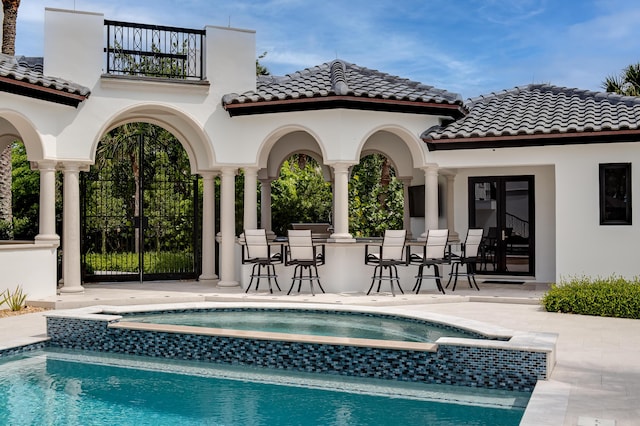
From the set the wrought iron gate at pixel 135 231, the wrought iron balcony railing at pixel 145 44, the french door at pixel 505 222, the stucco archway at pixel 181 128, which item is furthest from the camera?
the wrought iron gate at pixel 135 231

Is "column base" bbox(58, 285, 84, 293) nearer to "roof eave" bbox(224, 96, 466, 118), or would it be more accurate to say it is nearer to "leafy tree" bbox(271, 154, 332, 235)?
"roof eave" bbox(224, 96, 466, 118)

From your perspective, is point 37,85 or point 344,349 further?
point 37,85

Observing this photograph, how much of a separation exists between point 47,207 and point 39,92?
8.03 ft

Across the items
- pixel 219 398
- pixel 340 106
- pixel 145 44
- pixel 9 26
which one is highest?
pixel 9 26

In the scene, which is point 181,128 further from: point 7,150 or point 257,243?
point 7,150

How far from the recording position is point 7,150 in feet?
65.5

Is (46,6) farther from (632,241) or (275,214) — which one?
(632,241)

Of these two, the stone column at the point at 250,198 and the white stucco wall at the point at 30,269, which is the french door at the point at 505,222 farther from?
the white stucco wall at the point at 30,269

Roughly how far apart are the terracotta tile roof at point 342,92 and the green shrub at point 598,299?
5.62 metres

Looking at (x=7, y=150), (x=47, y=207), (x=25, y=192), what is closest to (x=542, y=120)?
(x=47, y=207)

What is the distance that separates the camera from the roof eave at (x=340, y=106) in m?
15.1

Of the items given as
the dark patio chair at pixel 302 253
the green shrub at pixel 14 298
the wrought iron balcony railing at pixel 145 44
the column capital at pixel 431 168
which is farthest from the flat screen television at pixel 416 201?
the green shrub at pixel 14 298

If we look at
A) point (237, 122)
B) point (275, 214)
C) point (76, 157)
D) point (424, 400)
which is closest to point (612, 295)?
point (424, 400)

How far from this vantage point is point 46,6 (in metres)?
14.8
